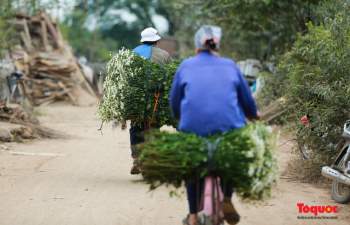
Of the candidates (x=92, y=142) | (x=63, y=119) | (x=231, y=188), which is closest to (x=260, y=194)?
(x=231, y=188)

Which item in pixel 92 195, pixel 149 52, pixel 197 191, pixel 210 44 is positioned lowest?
pixel 92 195

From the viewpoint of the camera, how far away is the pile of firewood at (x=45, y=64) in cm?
3052

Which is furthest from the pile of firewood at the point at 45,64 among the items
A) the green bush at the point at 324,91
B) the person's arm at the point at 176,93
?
the person's arm at the point at 176,93

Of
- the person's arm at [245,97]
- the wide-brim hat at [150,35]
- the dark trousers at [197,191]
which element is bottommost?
the dark trousers at [197,191]

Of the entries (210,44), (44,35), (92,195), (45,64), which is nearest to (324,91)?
(92,195)

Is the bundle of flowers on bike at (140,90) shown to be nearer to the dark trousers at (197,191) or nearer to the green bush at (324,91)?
the green bush at (324,91)

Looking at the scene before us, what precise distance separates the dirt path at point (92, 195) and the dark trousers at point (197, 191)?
3.87 feet

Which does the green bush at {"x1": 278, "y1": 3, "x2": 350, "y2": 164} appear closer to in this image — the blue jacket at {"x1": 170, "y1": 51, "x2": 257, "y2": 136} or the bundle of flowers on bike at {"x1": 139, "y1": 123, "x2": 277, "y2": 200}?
the blue jacket at {"x1": 170, "y1": 51, "x2": 257, "y2": 136}

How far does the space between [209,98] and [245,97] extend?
0.36 metres

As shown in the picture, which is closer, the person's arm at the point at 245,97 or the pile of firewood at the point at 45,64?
the person's arm at the point at 245,97

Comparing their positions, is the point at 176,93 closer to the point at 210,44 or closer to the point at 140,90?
the point at 210,44

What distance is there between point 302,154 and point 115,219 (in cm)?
448

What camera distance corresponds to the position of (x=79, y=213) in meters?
8.91

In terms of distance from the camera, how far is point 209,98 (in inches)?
256
